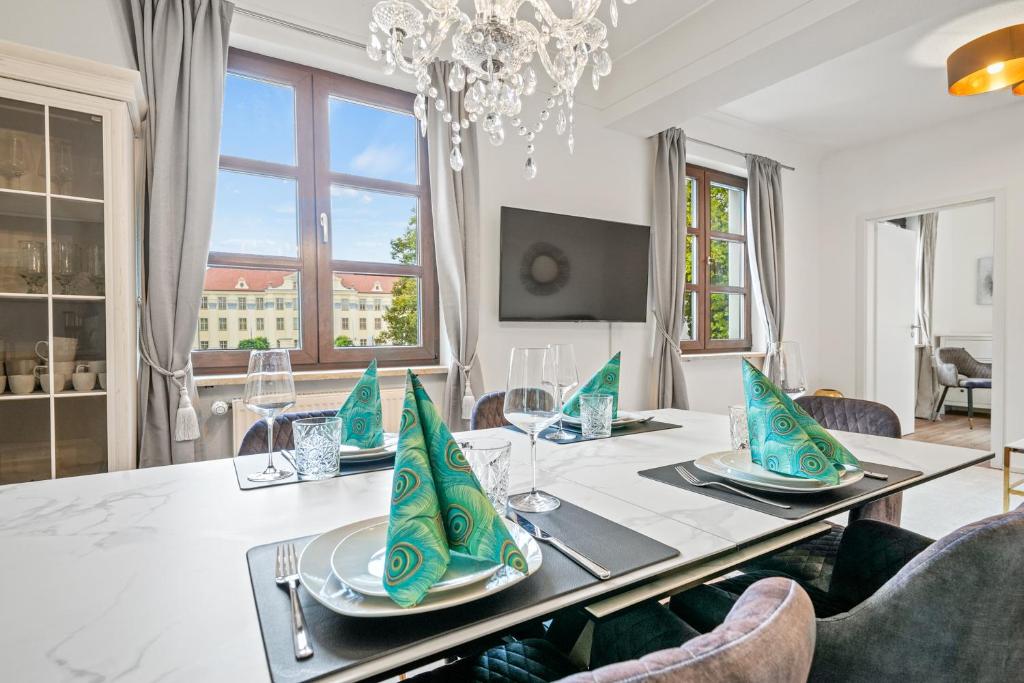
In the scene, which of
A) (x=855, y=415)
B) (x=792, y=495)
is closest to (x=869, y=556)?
(x=792, y=495)

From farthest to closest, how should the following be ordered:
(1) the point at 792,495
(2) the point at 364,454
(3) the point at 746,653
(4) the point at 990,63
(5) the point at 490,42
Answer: (4) the point at 990,63
(5) the point at 490,42
(2) the point at 364,454
(1) the point at 792,495
(3) the point at 746,653

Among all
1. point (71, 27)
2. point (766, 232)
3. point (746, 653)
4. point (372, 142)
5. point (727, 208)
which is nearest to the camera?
point (746, 653)

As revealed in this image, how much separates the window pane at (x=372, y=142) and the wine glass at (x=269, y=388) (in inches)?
82.8

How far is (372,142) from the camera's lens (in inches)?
121

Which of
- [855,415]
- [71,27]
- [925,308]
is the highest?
[71,27]

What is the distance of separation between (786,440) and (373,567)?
79 centimetres

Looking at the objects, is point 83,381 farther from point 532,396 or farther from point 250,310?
point 532,396

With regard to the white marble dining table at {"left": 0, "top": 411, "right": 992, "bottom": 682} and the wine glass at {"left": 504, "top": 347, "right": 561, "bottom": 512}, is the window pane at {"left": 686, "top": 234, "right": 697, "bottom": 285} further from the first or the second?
the wine glass at {"left": 504, "top": 347, "right": 561, "bottom": 512}

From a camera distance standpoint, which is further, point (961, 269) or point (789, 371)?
point (961, 269)

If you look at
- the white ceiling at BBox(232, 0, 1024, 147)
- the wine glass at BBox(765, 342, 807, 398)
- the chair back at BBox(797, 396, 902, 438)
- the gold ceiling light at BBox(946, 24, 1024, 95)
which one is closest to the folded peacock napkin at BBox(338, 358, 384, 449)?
the wine glass at BBox(765, 342, 807, 398)

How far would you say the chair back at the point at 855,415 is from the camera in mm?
1657

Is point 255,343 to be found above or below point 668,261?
below

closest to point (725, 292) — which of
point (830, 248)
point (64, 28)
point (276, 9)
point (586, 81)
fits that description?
point (830, 248)

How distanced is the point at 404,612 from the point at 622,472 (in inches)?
26.8
